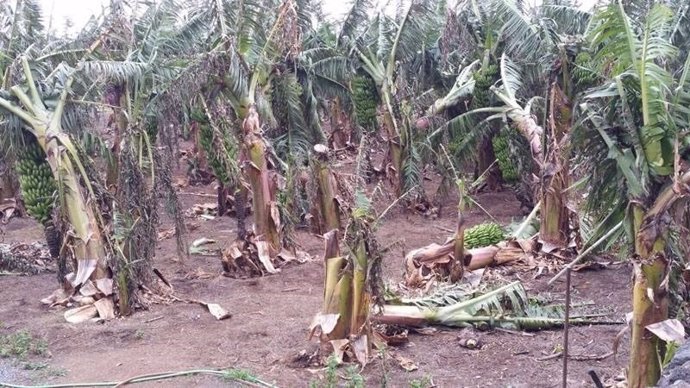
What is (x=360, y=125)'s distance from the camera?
14125 mm

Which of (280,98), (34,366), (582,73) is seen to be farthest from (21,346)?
(582,73)

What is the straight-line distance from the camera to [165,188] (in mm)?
7531

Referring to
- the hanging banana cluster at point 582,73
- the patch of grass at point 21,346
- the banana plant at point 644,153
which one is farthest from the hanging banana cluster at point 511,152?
the patch of grass at point 21,346

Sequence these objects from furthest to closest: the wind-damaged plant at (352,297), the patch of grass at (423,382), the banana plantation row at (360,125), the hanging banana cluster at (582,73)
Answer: the hanging banana cluster at (582,73) → the wind-damaged plant at (352,297) → the patch of grass at (423,382) → the banana plantation row at (360,125)

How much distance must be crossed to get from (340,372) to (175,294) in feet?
10.7

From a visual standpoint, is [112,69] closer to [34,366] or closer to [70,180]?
[70,180]

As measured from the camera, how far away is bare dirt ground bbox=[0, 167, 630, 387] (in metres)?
5.21

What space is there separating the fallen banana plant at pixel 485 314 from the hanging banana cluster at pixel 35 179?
13.9ft

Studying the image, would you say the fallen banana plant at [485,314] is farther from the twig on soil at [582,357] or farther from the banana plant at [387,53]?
the banana plant at [387,53]

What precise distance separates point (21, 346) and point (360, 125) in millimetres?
8968

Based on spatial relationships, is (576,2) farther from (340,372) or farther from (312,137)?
(340,372)

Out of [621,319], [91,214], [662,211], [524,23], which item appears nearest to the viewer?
[662,211]

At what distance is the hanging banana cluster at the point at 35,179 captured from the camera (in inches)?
303

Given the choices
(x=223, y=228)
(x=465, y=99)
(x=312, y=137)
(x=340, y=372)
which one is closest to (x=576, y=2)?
(x=465, y=99)
